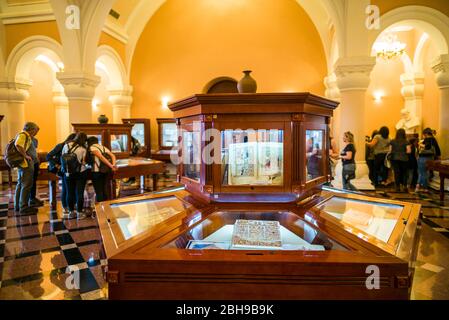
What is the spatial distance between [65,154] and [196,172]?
11.6 ft

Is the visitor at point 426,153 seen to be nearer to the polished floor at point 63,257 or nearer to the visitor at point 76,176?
the polished floor at point 63,257

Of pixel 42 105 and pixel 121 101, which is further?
pixel 42 105

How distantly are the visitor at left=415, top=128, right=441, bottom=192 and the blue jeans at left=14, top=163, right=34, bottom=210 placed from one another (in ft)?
25.6

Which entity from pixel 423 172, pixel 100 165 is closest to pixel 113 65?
pixel 100 165

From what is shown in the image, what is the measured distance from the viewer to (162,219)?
1.88m

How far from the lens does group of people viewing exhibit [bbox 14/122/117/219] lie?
4992mm

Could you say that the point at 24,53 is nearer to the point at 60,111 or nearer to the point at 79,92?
the point at 79,92

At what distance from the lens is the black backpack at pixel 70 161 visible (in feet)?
16.1

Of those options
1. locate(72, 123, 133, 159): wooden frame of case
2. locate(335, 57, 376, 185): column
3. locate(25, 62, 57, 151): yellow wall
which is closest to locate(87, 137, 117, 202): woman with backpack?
locate(72, 123, 133, 159): wooden frame of case

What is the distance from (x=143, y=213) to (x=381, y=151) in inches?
294

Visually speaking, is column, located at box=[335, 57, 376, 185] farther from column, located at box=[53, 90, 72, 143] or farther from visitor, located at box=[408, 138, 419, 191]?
column, located at box=[53, 90, 72, 143]

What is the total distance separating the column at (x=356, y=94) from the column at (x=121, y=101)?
7293mm

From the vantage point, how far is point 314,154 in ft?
7.38
